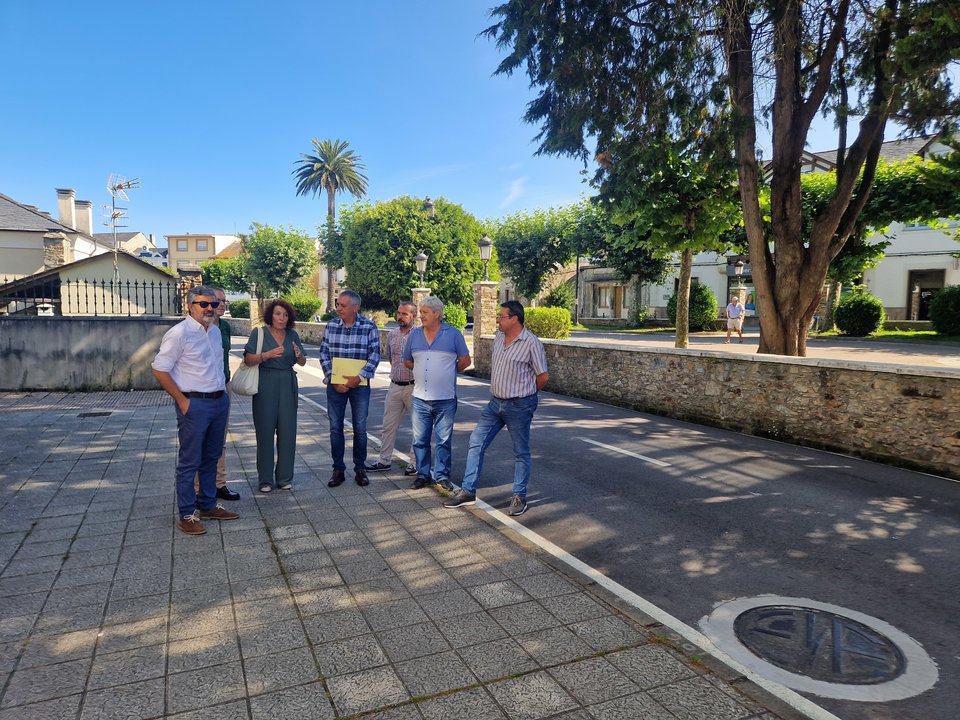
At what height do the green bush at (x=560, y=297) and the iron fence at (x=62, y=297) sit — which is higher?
the green bush at (x=560, y=297)

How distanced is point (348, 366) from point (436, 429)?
3.57ft

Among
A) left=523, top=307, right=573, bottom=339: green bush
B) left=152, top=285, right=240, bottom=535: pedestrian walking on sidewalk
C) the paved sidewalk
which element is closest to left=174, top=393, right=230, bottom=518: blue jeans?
left=152, top=285, right=240, bottom=535: pedestrian walking on sidewalk

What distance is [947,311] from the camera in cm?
2344

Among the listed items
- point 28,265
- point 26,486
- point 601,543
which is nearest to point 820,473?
point 601,543

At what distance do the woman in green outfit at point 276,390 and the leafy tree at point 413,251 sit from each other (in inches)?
1054

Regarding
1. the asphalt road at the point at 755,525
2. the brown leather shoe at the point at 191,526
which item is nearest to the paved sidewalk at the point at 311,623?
the brown leather shoe at the point at 191,526

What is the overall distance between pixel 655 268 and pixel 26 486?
111 ft

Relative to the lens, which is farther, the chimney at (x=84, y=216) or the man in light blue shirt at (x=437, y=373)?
the chimney at (x=84, y=216)

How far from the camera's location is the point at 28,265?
3641 cm

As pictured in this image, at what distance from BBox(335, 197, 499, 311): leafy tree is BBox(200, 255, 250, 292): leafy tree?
3365 centimetres

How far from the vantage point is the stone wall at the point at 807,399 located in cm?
719

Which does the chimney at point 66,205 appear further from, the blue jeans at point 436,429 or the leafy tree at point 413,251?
the blue jeans at point 436,429

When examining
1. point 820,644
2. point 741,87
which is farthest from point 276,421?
point 741,87

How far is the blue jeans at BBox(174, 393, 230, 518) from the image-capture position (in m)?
4.58
